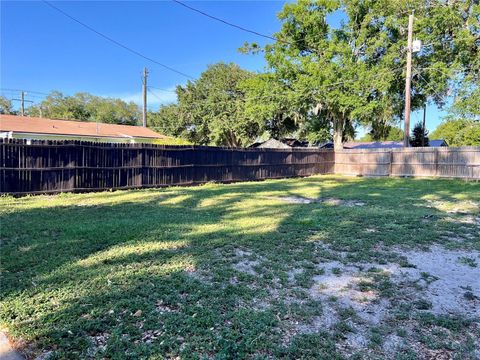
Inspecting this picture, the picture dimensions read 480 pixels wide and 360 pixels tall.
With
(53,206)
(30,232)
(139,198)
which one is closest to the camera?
(30,232)

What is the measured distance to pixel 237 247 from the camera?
13.1ft

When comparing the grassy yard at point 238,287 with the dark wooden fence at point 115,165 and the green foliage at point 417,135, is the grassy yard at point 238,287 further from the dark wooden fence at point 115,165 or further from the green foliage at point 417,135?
the green foliage at point 417,135

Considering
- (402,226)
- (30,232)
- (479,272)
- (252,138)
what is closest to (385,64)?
(252,138)

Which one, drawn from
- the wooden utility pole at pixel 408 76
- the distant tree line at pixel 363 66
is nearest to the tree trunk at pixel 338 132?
the distant tree line at pixel 363 66

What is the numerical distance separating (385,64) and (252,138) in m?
13.6

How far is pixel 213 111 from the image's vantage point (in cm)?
2886

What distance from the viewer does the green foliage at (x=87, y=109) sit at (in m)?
36.0

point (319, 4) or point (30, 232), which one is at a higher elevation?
point (319, 4)

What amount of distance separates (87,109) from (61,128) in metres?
20.1

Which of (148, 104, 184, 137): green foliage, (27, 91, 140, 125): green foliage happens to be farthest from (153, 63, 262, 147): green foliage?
(27, 91, 140, 125): green foliage

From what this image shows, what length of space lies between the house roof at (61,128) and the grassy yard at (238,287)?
52.0 ft

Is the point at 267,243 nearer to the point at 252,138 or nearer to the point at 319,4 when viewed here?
the point at 319,4

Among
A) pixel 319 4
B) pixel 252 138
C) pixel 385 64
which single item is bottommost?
pixel 252 138

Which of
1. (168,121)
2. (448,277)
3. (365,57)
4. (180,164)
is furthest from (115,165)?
(168,121)
